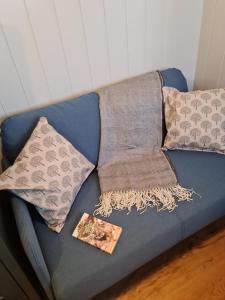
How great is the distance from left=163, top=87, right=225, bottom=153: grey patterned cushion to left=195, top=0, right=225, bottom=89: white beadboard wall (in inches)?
13.9

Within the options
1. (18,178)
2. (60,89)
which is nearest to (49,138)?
(18,178)

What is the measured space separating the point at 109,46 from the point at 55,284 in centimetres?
127

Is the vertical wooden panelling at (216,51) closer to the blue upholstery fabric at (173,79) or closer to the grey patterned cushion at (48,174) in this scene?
the blue upholstery fabric at (173,79)

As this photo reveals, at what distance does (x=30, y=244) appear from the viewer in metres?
0.89

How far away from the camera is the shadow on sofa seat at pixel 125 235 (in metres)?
1.00

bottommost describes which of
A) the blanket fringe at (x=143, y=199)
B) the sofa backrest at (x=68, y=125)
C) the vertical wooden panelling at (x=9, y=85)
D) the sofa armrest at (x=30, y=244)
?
the blanket fringe at (x=143, y=199)

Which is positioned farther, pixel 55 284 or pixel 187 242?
pixel 187 242

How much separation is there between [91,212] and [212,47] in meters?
1.35

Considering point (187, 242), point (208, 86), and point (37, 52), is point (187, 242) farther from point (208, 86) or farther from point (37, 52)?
point (37, 52)

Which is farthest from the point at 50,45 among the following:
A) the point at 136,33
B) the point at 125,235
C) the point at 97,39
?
the point at 125,235

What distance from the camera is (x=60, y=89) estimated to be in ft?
4.75

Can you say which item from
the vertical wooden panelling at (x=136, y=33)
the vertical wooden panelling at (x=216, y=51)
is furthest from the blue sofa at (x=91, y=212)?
the vertical wooden panelling at (x=216, y=51)

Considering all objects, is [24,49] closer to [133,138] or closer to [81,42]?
[81,42]

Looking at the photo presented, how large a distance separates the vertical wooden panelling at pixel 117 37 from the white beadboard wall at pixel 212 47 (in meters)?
0.59
